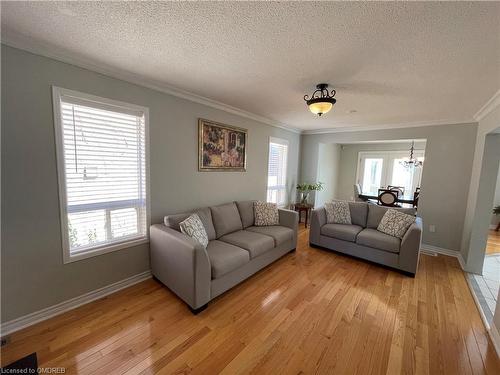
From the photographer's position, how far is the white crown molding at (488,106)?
2359 mm

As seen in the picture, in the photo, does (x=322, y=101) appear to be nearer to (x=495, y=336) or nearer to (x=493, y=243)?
(x=495, y=336)

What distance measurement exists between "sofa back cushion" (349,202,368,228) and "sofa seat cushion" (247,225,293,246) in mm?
1249

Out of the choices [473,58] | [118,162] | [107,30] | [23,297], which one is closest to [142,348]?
[23,297]

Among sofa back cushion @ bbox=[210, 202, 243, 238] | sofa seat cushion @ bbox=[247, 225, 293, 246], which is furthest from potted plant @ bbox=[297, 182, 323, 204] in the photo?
sofa back cushion @ bbox=[210, 202, 243, 238]

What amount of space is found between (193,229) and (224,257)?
0.46 metres

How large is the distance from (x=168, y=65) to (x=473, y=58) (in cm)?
250

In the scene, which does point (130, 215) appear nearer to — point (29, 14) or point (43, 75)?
point (43, 75)

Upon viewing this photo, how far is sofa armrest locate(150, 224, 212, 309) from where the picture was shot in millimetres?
1938

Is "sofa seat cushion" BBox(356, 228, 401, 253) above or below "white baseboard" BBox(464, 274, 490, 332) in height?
above

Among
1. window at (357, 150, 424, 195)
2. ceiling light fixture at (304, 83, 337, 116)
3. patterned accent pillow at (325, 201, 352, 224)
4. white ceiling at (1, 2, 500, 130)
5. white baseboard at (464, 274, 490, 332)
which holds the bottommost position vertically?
white baseboard at (464, 274, 490, 332)

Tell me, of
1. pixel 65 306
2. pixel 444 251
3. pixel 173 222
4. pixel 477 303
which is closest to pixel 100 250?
pixel 65 306

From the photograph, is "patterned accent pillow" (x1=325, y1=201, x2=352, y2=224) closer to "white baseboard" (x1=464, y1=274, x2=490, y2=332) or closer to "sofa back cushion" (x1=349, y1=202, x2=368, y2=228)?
"sofa back cushion" (x1=349, y1=202, x2=368, y2=228)

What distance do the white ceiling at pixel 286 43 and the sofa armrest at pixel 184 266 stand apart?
1.67 m

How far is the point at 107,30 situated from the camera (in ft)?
4.80
